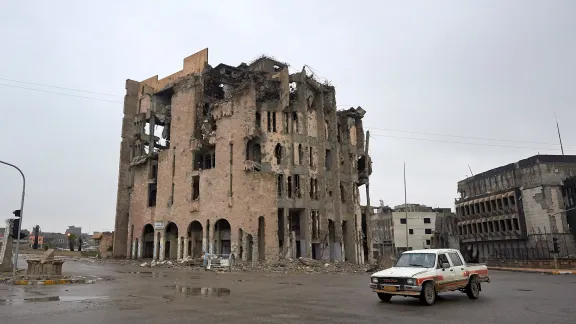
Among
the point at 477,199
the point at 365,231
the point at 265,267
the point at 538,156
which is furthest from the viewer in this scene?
the point at 477,199

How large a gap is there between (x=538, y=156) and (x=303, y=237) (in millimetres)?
37869

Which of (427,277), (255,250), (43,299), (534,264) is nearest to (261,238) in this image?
(255,250)

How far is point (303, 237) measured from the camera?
41531mm

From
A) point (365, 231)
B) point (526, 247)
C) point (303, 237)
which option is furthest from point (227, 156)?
point (526, 247)

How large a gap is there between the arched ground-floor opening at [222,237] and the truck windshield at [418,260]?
31465 mm

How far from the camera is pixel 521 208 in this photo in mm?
57656

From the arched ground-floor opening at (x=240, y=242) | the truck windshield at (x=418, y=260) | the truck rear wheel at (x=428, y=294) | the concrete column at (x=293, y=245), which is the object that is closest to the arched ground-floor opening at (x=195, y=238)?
the arched ground-floor opening at (x=240, y=242)

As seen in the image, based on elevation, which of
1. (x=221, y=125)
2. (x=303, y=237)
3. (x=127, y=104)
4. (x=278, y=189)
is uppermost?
(x=127, y=104)

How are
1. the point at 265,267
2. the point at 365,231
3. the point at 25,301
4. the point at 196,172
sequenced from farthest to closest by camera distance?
the point at 365,231 → the point at 196,172 → the point at 265,267 → the point at 25,301

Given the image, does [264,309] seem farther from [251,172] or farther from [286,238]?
[251,172]

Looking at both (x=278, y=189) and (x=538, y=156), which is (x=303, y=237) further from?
(x=538, y=156)

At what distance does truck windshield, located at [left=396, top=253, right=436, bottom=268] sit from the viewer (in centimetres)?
1315

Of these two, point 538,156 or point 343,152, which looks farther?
point 538,156

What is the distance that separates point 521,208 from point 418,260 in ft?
173
